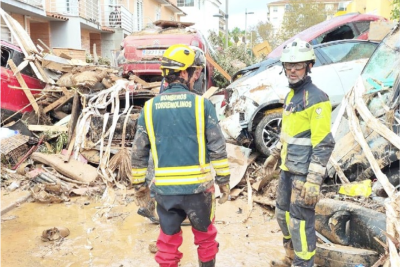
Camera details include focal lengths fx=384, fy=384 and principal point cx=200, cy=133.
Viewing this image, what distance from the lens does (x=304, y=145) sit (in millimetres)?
3010

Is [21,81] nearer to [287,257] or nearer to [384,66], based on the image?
[287,257]

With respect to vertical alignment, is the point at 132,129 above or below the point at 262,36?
below

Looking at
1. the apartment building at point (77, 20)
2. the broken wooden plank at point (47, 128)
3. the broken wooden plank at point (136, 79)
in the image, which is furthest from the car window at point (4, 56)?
the apartment building at point (77, 20)

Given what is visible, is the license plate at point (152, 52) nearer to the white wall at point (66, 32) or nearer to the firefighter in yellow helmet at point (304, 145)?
the firefighter in yellow helmet at point (304, 145)

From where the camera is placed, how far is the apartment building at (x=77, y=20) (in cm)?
1584

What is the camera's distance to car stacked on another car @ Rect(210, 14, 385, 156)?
6387 mm

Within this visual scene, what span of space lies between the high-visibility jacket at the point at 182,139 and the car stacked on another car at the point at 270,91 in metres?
3.56

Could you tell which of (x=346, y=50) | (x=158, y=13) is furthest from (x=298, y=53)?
(x=158, y=13)

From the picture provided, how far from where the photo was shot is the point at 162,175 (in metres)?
2.83

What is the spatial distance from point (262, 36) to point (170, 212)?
131ft

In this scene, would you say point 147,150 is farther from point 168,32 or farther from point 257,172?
point 168,32

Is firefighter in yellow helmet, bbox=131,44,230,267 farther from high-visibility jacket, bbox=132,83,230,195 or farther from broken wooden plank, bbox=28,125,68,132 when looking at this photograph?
broken wooden plank, bbox=28,125,68,132

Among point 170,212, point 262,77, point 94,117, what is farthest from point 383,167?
point 94,117

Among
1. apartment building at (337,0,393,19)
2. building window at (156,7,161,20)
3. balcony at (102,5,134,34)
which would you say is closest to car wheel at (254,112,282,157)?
balcony at (102,5,134,34)
